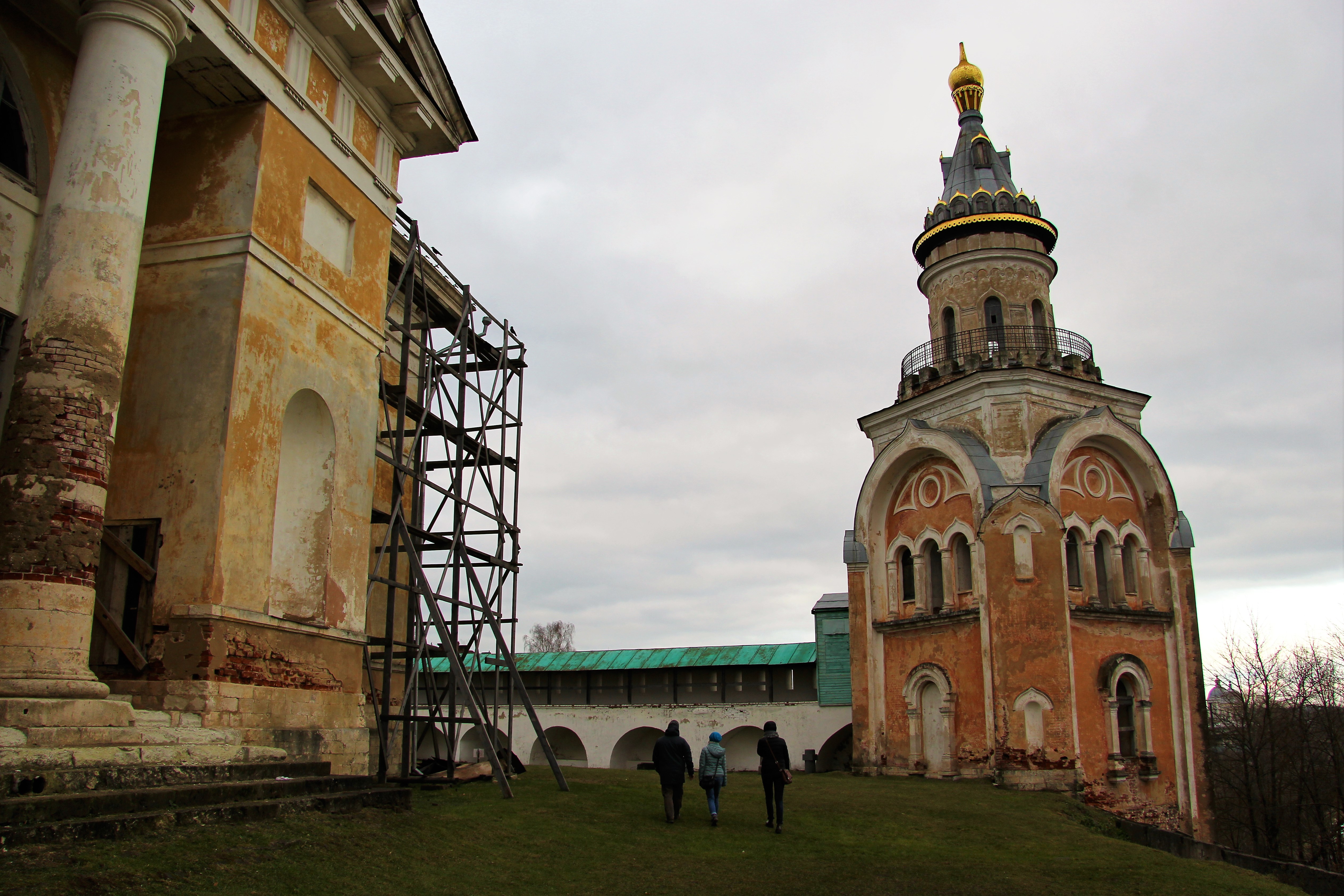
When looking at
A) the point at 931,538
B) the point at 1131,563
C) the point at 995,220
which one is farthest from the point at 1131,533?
the point at 995,220

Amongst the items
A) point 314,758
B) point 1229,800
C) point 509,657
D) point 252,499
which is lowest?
point 1229,800

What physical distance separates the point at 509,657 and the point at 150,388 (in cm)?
605

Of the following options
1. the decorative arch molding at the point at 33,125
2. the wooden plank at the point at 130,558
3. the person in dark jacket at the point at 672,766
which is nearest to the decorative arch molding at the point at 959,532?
the person in dark jacket at the point at 672,766

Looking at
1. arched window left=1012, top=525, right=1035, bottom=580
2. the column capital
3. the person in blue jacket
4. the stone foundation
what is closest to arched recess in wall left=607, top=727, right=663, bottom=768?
arched window left=1012, top=525, right=1035, bottom=580

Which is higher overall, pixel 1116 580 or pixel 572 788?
Answer: pixel 1116 580

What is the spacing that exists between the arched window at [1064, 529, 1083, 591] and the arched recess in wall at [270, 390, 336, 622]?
58.6 feet

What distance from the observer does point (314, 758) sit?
10.3 m

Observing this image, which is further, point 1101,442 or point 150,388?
point 1101,442

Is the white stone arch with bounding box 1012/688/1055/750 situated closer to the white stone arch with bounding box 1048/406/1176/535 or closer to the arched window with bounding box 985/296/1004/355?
the white stone arch with bounding box 1048/406/1176/535

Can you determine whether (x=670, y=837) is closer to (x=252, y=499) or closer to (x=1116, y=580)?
(x=252, y=499)

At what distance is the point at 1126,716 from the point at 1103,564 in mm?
3714

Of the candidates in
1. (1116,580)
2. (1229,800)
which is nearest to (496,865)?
(1116,580)

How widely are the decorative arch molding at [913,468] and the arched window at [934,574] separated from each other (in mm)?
1572

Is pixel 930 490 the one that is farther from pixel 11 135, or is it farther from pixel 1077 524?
pixel 11 135
